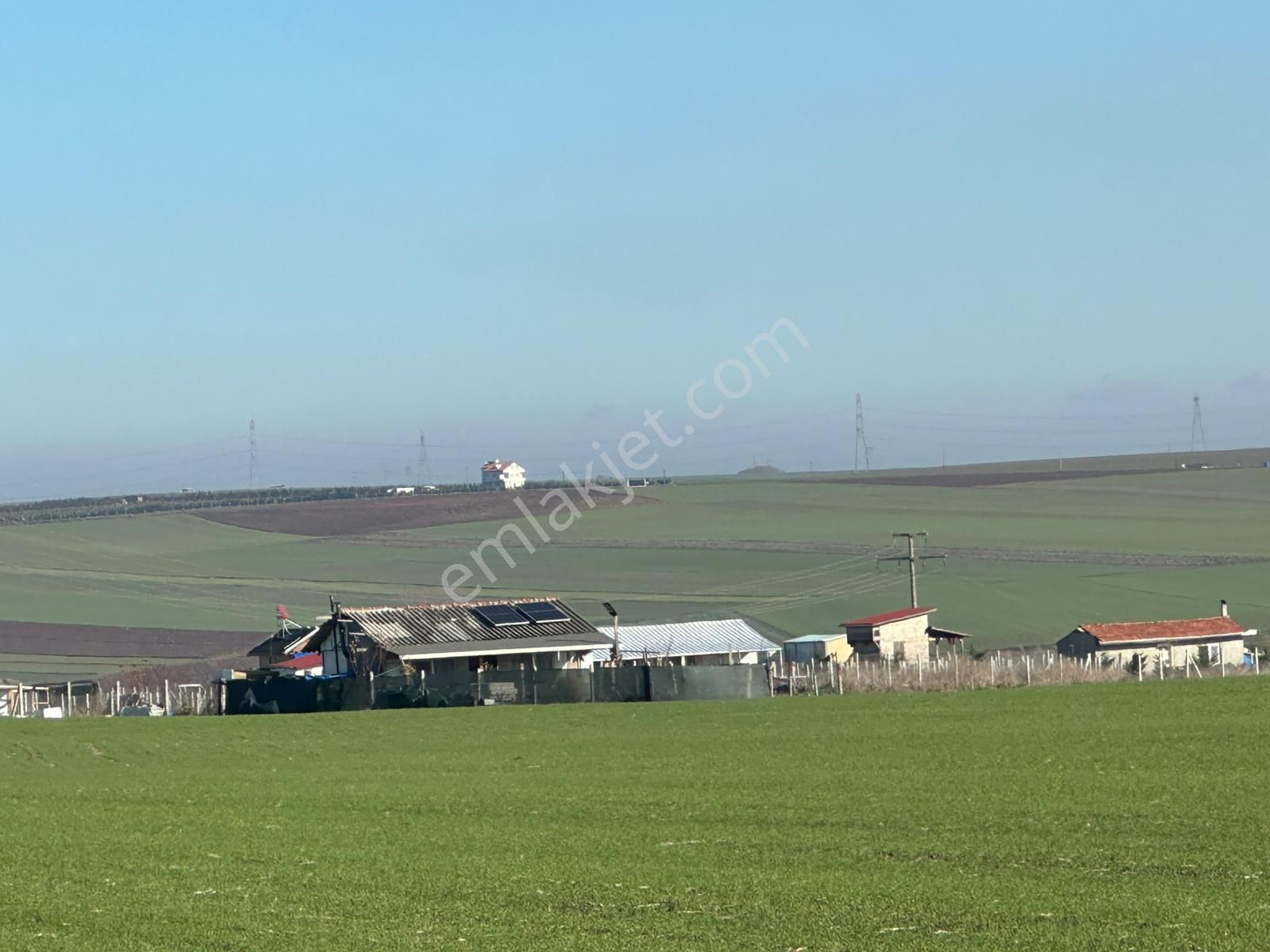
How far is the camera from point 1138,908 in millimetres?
12359

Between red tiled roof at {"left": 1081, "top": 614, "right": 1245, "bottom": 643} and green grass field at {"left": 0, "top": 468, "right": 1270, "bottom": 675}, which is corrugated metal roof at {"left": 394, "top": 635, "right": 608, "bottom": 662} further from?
red tiled roof at {"left": 1081, "top": 614, "right": 1245, "bottom": 643}

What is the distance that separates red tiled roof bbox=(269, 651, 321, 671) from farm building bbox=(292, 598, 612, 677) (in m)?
2.43

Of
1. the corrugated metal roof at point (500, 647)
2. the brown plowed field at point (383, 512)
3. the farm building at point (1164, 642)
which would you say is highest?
the brown plowed field at point (383, 512)

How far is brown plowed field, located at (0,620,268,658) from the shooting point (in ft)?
228

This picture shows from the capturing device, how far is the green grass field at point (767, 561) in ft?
244

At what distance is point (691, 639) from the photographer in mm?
65125

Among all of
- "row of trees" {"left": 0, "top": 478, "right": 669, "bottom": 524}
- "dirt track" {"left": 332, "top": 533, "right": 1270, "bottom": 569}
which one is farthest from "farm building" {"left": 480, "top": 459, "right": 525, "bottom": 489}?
"dirt track" {"left": 332, "top": 533, "right": 1270, "bottom": 569}

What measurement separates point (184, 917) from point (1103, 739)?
18800mm

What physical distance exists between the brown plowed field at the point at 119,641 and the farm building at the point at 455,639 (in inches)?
481

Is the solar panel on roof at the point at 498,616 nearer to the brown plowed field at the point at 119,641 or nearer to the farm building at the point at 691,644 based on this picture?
the farm building at the point at 691,644

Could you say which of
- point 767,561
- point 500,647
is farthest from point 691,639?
point 767,561

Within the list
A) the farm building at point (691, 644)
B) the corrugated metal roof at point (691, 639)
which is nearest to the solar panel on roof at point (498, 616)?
the farm building at point (691, 644)

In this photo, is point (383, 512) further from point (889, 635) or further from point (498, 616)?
point (889, 635)

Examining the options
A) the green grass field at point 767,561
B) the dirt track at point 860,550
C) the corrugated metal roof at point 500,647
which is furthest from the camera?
the dirt track at point 860,550
